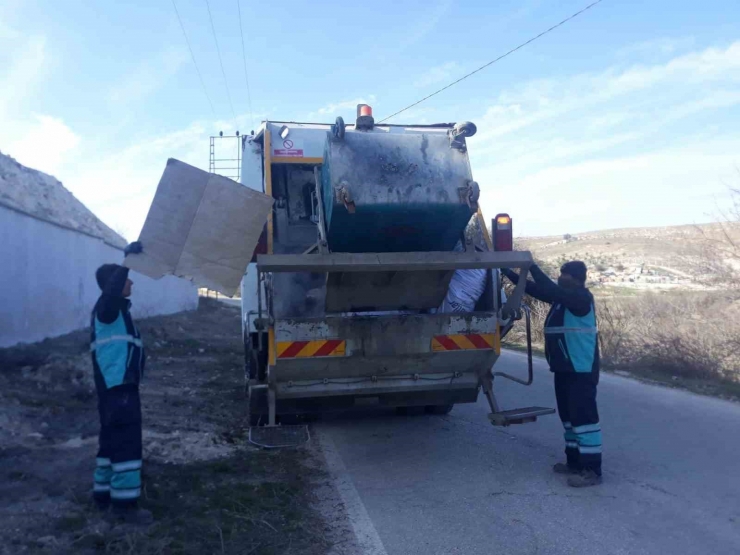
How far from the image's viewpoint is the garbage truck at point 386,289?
5.17m

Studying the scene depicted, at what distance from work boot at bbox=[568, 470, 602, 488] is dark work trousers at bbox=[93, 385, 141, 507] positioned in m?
3.09

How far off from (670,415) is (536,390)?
198 centimetres

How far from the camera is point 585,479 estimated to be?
5.15 m

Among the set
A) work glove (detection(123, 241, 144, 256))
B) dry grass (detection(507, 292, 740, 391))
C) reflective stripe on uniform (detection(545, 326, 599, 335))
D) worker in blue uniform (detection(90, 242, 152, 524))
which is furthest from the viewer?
dry grass (detection(507, 292, 740, 391))

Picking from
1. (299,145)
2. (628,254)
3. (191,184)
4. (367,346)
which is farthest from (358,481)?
(628,254)

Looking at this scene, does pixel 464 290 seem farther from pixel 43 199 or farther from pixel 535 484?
pixel 43 199

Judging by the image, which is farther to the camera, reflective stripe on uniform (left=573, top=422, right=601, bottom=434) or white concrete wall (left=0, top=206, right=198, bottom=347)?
white concrete wall (left=0, top=206, right=198, bottom=347)

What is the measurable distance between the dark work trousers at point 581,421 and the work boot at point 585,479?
4 centimetres

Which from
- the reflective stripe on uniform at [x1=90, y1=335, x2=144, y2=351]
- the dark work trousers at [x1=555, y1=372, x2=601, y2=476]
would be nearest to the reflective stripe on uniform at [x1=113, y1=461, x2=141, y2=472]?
the reflective stripe on uniform at [x1=90, y1=335, x2=144, y2=351]

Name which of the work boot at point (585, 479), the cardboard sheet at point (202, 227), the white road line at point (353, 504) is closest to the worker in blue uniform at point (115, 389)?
the cardboard sheet at point (202, 227)

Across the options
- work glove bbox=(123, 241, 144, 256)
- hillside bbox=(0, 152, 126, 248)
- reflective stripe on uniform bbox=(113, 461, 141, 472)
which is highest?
hillside bbox=(0, 152, 126, 248)

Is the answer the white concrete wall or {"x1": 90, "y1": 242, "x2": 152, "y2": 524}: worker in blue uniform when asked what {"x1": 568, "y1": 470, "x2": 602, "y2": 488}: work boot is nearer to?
{"x1": 90, "y1": 242, "x2": 152, "y2": 524}: worker in blue uniform

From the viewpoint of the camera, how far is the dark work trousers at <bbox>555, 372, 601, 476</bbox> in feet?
17.2

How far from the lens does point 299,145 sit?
Answer: 6.60 m
